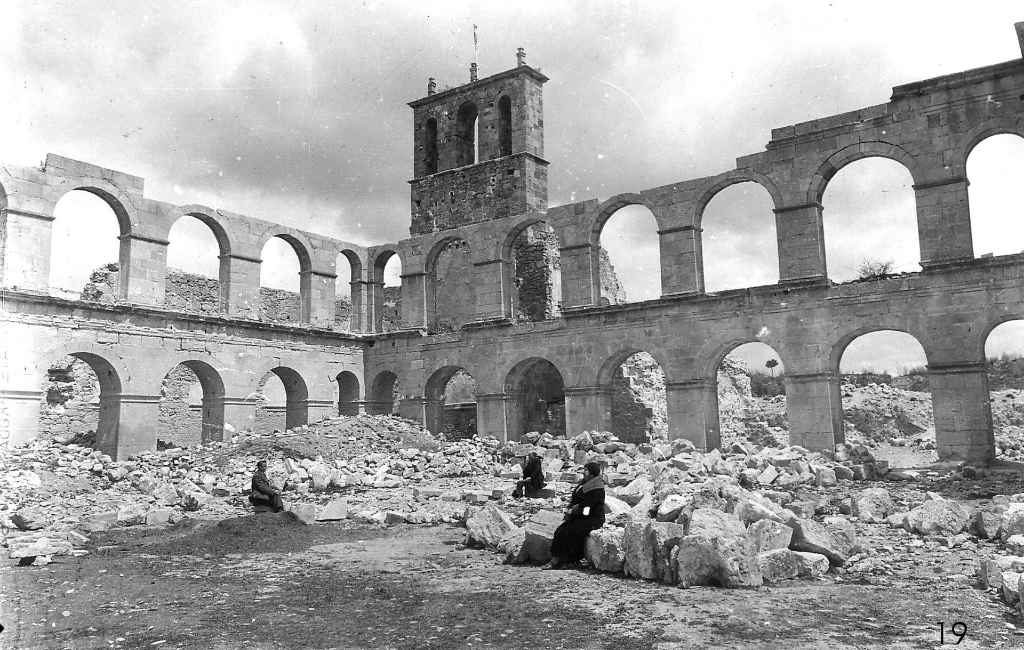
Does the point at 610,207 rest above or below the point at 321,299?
above

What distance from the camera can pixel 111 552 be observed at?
8.44 meters

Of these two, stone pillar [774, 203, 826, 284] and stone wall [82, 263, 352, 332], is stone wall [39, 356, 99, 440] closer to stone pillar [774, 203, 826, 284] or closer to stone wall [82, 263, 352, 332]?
stone wall [82, 263, 352, 332]

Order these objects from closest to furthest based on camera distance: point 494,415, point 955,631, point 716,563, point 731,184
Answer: point 955,631, point 716,563, point 731,184, point 494,415

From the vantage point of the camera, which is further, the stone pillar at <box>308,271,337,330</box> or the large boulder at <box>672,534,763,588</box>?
the stone pillar at <box>308,271,337,330</box>

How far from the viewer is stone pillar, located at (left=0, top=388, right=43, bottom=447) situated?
15.0m

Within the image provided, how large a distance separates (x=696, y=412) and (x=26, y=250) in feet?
51.1

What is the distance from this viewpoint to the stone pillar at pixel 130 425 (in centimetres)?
1680

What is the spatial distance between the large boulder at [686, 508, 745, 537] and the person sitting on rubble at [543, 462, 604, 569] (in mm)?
1015

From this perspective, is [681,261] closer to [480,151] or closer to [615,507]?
[615,507]

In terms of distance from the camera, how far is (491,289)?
21250 millimetres

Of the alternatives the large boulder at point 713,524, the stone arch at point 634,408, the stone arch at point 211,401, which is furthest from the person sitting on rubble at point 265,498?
the stone arch at point 634,408

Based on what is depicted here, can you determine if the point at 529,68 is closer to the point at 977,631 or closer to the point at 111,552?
the point at 111,552

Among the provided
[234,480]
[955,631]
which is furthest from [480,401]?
[955,631]

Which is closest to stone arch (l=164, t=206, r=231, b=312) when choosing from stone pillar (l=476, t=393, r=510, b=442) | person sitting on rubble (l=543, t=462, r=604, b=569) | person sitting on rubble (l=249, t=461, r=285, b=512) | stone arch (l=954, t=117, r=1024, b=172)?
stone pillar (l=476, t=393, r=510, b=442)
